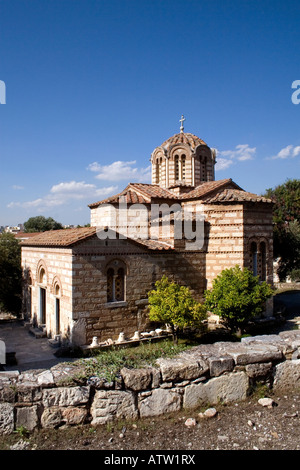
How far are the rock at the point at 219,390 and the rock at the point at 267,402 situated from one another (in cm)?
21

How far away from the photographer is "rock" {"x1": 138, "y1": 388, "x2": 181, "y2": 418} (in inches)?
169

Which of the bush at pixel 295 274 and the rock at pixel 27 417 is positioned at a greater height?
the rock at pixel 27 417

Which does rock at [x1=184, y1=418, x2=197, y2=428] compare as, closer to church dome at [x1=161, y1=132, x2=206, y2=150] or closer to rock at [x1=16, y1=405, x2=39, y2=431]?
rock at [x1=16, y1=405, x2=39, y2=431]

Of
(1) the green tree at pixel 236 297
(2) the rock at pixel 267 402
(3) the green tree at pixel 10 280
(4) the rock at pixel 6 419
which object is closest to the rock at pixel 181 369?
(2) the rock at pixel 267 402

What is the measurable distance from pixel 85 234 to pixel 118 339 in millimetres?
3359

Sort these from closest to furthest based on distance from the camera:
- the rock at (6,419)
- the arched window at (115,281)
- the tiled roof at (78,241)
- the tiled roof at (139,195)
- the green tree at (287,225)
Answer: the rock at (6,419)
the tiled roof at (78,241)
the arched window at (115,281)
the tiled roof at (139,195)
the green tree at (287,225)

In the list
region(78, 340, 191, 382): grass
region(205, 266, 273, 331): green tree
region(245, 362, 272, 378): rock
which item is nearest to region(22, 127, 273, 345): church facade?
region(205, 266, 273, 331): green tree

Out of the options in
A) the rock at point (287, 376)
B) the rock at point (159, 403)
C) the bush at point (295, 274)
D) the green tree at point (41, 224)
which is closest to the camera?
the rock at point (159, 403)

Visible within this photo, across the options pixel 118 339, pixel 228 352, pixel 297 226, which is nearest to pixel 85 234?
pixel 118 339

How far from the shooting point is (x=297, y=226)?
71.3 ft

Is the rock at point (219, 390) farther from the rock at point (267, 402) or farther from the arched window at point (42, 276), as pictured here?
the arched window at point (42, 276)

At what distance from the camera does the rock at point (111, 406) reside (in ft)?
13.7

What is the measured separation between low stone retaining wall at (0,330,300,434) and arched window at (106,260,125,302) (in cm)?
662

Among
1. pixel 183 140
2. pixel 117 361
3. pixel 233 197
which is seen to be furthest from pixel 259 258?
pixel 117 361
